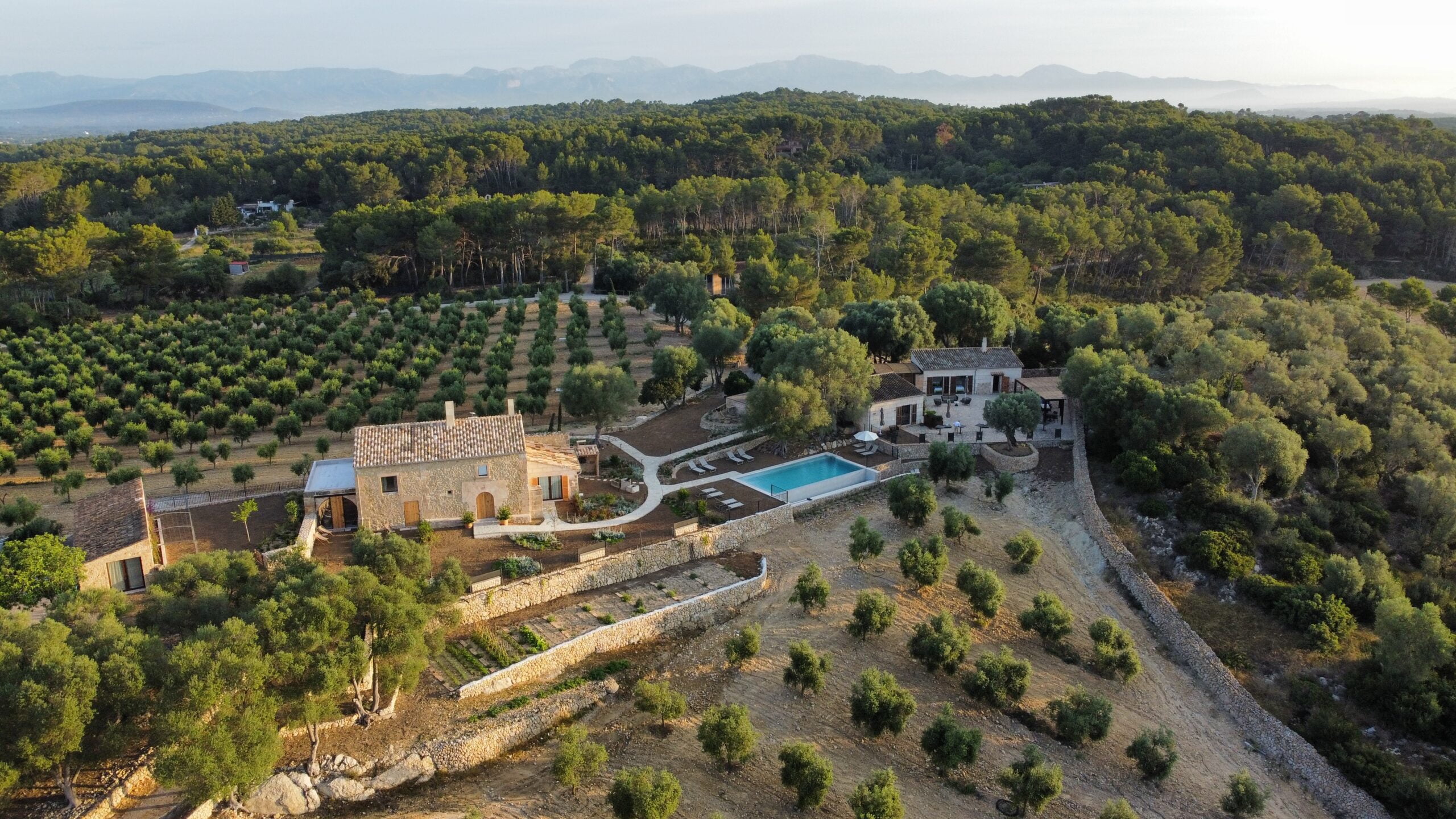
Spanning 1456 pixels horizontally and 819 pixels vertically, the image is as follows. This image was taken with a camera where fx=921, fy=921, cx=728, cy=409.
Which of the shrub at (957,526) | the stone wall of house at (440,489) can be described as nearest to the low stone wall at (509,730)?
the stone wall of house at (440,489)

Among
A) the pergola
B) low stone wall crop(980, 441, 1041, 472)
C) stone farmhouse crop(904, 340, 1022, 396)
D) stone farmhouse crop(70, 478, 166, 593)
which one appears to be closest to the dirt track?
low stone wall crop(980, 441, 1041, 472)

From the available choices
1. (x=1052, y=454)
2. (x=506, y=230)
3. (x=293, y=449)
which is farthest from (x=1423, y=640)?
(x=506, y=230)

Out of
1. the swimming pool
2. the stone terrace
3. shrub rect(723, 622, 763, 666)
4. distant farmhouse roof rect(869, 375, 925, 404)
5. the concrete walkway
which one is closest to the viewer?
the stone terrace

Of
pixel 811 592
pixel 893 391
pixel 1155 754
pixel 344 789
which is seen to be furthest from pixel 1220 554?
pixel 344 789

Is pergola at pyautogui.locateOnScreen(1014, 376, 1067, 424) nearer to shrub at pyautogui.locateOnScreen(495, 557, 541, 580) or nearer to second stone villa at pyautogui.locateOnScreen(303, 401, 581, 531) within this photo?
second stone villa at pyautogui.locateOnScreen(303, 401, 581, 531)

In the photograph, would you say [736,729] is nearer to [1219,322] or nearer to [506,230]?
[1219,322]

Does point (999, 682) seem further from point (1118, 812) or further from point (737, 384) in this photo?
point (737, 384)
